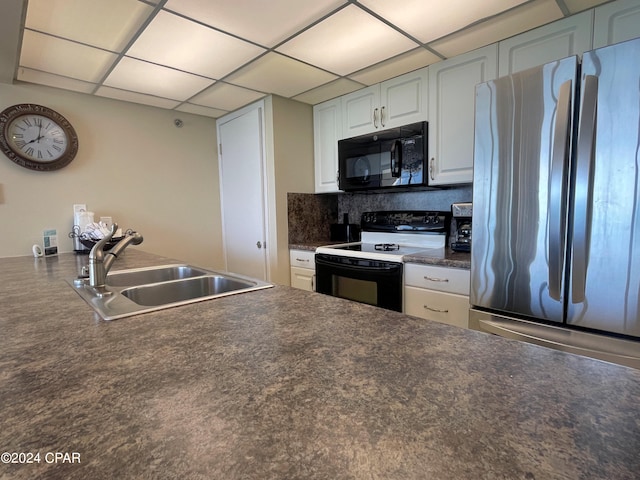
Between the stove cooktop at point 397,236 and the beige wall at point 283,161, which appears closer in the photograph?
the stove cooktop at point 397,236

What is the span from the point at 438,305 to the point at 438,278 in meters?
0.16

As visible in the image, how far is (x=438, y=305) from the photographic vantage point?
191 centimetres

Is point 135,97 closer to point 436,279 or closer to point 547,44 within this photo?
point 436,279

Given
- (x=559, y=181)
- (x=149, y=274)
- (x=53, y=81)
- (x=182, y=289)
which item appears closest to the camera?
(x=559, y=181)

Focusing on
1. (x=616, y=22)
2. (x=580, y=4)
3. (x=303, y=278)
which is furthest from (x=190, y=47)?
(x=616, y=22)

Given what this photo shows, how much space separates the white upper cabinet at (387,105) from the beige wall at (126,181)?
57.8 inches

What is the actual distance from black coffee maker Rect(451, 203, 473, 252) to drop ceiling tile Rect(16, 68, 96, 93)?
8.84 ft

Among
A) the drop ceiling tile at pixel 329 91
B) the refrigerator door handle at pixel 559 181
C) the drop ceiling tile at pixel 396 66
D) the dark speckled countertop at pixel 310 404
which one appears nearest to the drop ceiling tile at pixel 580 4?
the refrigerator door handle at pixel 559 181

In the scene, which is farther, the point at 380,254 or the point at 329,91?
the point at 329,91

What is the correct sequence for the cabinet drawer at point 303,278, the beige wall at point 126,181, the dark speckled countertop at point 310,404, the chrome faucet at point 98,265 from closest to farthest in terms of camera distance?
the dark speckled countertop at point 310,404
the chrome faucet at point 98,265
the beige wall at point 126,181
the cabinet drawer at point 303,278

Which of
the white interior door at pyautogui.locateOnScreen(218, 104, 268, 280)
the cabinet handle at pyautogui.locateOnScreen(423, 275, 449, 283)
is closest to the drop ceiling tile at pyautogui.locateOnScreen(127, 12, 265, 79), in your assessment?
the white interior door at pyautogui.locateOnScreen(218, 104, 268, 280)

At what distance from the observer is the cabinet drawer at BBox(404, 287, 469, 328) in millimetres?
1813

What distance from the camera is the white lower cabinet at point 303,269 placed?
2.69 m

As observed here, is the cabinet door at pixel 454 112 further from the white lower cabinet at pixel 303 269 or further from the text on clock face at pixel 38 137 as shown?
the text on clock face at pixel 38 137
